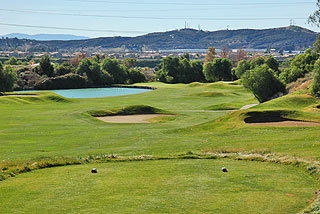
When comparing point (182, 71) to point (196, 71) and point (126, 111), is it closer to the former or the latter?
point (196, 71)

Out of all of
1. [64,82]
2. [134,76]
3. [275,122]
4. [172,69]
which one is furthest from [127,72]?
[275,122]

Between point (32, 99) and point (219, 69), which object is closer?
point (32, 99)

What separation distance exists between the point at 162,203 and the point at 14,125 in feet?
93.6

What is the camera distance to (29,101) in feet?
228

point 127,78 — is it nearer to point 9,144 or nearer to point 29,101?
point 29,101

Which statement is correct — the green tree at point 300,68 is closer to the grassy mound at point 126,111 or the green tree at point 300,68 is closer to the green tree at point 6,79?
the grassy mound at point 126,111

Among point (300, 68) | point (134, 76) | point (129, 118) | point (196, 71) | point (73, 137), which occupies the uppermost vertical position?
point (300, 68)

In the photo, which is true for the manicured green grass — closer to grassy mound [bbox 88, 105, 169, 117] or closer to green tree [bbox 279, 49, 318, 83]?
grassy mound [bbox 88, 105, 169, 117]

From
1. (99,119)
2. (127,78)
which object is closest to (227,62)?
(127,78)

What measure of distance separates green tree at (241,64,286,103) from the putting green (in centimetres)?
5037

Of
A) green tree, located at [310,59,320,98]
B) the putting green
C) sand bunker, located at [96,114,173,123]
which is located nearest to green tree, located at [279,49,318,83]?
green tree, located at [310,59,320,98]

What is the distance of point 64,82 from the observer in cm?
12569

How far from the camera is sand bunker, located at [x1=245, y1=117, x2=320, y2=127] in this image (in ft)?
113

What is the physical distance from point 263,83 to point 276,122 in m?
33.6
